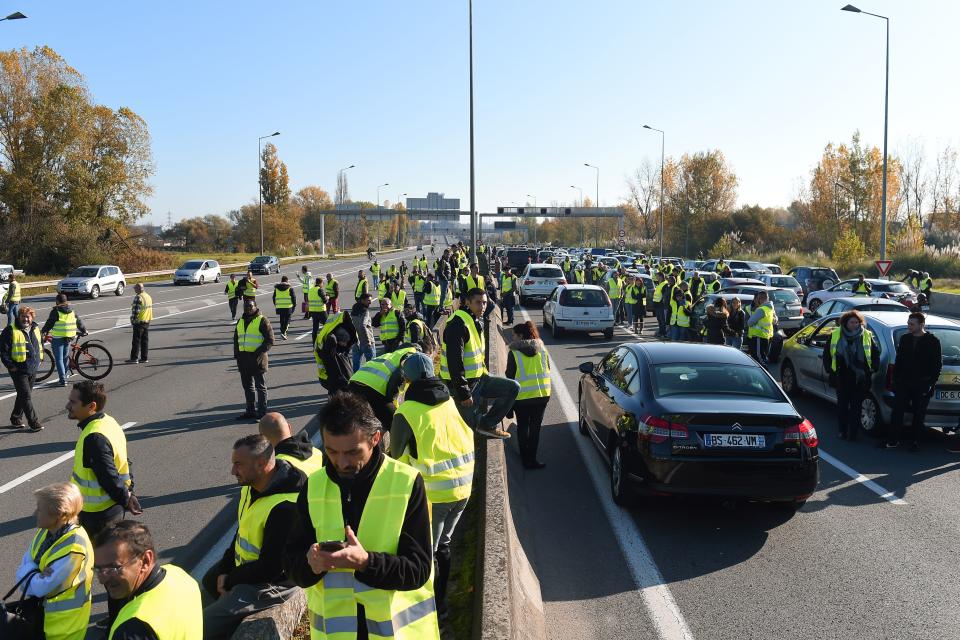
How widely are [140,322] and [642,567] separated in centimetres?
1341

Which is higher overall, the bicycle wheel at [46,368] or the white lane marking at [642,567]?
the bicycle wheel at [46,368]

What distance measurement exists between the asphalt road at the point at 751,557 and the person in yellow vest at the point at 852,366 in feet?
3.10

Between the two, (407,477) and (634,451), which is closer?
(407,477)

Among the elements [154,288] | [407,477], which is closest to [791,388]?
[407,477]

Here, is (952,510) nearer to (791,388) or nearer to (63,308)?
(791,388)

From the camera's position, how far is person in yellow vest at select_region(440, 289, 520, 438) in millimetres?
6656

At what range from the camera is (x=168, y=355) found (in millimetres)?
17766

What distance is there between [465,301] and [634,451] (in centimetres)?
242

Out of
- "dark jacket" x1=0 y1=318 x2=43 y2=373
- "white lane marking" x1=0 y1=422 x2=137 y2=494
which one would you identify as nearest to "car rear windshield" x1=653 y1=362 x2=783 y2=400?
"white lane marking" x1=0 y1=422 x2=137 y2=494

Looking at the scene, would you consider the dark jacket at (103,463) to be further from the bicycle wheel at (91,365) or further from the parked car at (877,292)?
the parked car at (877,292)

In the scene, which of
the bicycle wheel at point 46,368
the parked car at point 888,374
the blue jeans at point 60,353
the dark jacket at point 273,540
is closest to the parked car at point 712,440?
the parked car at point 888,374

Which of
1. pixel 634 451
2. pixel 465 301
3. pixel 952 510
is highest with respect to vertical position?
pixel 465 301

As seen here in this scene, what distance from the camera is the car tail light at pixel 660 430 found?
258 inches

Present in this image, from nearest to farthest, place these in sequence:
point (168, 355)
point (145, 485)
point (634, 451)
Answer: point (634, 451) < point (145, 485) < point (168, 355)
